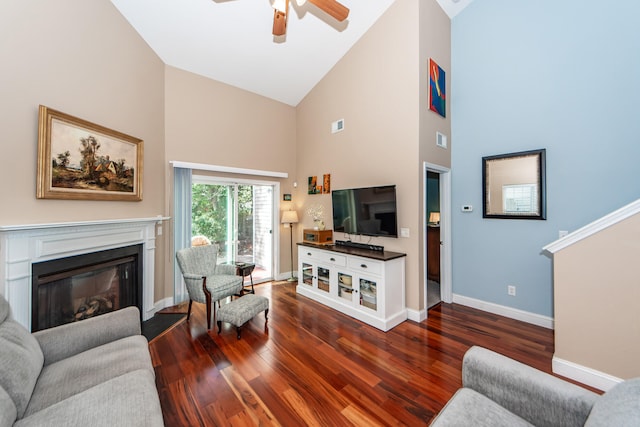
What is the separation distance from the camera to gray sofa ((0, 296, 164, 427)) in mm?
1174

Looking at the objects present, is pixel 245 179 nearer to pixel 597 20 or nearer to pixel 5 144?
pixel 5 144

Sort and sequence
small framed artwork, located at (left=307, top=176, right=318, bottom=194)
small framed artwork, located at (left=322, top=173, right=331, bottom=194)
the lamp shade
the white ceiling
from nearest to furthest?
the white ceiling
small framed artwork, located at (left=322, top=173, right=331, bottom=194)
small framed artwork, located at (left=307, top=176, right=318, bottom=194)
the lamp shade

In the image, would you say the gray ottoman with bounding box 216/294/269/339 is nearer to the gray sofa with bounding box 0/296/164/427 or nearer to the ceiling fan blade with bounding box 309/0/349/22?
the gray sofa with bounding box 0/296/164/427

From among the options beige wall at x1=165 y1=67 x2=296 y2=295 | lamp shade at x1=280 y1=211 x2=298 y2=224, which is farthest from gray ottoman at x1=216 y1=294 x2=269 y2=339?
lamp shade at x1=280 y1=211 x2=298 y2=224

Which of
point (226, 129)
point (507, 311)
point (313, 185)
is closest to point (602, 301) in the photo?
point (507, 311)

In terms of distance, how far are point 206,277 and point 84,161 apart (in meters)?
1.79

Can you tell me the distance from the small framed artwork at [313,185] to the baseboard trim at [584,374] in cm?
371

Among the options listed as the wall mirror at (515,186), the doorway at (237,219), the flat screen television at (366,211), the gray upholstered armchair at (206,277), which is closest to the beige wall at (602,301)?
the wall mirror at (515,186)

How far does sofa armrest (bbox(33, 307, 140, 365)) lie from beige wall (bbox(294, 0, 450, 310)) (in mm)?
2965

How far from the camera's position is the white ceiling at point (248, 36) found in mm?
2992

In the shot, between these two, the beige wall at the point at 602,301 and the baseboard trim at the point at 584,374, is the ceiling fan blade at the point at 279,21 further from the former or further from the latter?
the baseboard trim at the point at 584,374

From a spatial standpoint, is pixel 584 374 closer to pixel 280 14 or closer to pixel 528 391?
pixel 528 391

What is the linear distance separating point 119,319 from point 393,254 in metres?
2.91

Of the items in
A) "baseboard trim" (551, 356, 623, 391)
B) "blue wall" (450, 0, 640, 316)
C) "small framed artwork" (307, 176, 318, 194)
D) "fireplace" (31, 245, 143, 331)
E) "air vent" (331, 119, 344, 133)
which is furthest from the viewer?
"small framed artwork" (307, 176, 318, 194)
